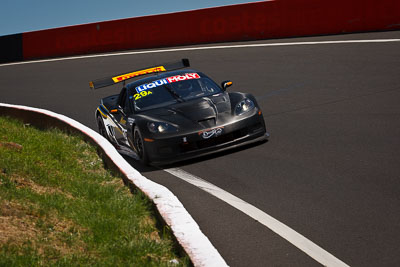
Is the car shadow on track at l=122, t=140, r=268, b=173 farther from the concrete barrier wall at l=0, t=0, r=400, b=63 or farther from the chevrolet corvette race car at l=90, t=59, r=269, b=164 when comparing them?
the concrete barrier wall at l=0, t=0, r=400, b=63

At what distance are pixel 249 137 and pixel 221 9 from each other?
592 inches

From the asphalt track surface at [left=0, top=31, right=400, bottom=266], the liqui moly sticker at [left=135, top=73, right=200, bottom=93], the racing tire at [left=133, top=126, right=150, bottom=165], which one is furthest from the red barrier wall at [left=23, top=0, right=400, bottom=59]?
the racing tire at [left=133, top=126, right=150, bottom=165]

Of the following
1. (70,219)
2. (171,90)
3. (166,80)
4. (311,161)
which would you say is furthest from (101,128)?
(70,219)

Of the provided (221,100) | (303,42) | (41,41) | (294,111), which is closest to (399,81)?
(294,111)

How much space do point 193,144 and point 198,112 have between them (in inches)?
20.1

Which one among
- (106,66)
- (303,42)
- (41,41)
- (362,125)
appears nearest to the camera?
(362,125)

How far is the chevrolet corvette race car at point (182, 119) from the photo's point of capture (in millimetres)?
8766

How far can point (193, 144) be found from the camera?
8.75 meters

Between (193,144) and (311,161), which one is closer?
(311,161)

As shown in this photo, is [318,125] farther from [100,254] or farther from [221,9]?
[221,9]

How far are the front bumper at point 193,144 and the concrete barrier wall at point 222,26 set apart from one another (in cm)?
1173

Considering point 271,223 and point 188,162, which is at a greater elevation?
point 271,223

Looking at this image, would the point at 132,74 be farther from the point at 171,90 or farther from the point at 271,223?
the point at 271,223

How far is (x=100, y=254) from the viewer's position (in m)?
4.92
